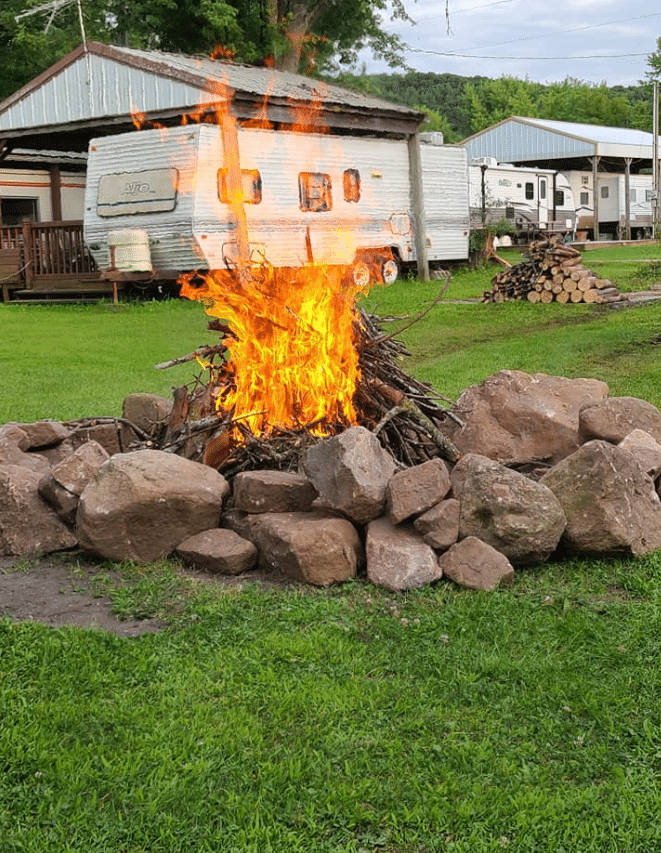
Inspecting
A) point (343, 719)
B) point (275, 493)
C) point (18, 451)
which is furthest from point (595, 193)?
point (343, 719)

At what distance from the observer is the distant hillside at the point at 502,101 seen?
76062 millimetres

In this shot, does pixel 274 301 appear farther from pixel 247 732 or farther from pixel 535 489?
pixel 247 732

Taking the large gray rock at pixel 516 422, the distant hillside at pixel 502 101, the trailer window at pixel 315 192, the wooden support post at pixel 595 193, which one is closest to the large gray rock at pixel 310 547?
the large gray rock at pixel 516 422

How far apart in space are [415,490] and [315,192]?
17561 mm

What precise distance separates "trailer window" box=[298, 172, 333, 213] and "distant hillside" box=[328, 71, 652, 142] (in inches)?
1375

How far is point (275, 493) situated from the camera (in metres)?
5.25

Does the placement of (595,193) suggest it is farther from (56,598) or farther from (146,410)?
(56,598)

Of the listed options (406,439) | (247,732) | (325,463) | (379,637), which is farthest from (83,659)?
(406,439)

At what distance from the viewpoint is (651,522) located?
5148 mm

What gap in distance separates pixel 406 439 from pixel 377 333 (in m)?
0.82

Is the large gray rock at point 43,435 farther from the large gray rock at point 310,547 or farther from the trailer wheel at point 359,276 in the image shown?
the trailer wheel at point 359,276

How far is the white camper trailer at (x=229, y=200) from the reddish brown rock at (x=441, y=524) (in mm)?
12582

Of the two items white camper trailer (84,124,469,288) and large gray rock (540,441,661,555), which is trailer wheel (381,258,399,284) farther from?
large gray rock (540,441,661,555)

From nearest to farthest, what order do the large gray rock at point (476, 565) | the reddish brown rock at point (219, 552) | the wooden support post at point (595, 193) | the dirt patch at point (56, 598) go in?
1. the dirt patch at point (56, 598)
2. the large gray rock at point (476, 565)
3. the reddish brown rock at point (219, 552)
4. the wooden support post at point (595, 193)
